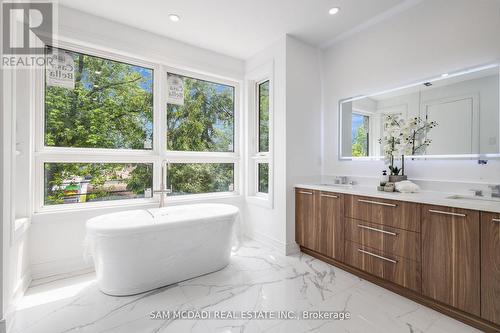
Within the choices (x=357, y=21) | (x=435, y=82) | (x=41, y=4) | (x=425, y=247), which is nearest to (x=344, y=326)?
(x=425, y=247)

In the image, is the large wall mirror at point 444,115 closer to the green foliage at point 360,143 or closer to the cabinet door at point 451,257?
the green foliage at point 360,143

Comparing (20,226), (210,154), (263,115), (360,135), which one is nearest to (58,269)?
(20,226)

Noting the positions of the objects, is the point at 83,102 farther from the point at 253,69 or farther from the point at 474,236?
the point at 474,236

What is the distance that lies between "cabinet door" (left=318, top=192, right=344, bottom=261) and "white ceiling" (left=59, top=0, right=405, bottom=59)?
1.89 meters

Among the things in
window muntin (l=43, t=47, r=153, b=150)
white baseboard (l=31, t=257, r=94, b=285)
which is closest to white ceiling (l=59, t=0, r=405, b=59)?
window muntin (l=43, t=47, r=153, b=150)

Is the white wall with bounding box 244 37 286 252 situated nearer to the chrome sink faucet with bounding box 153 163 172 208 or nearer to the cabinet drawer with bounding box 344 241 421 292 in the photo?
the cabinet drawer with bounding box 344 241 421 292

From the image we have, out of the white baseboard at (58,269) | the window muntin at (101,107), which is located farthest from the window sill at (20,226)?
the window muntin at (101,107)

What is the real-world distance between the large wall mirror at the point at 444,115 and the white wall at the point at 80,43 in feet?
8.32

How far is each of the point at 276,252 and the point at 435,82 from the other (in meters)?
2.42

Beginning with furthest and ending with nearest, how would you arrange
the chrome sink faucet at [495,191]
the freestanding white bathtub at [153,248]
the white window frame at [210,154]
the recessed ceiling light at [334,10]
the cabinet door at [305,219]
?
the white window frame at [210,154] < the cabinet door at [305,219] < the recessed ceiling light at [334,10] < the freestanding white bathtub at [153,248] < the chrome sink faucet at [495,191]

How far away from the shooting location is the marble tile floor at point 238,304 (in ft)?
5.23

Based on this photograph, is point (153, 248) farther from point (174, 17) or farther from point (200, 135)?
point (174, 17)

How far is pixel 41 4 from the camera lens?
2.20m

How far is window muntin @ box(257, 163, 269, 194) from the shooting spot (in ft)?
11.0
